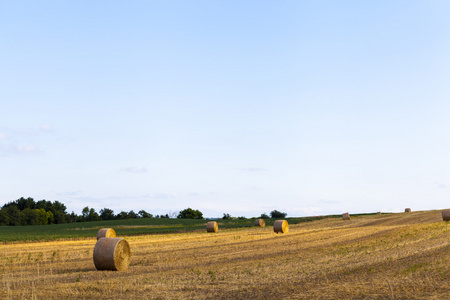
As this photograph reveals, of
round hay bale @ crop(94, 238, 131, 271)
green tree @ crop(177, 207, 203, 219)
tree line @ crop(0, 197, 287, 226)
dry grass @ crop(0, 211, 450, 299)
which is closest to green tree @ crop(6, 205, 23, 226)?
tree line @ crop(0, 197, 287, 226)

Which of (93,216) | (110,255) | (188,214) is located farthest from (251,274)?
(93,216)

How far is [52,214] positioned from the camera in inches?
4722

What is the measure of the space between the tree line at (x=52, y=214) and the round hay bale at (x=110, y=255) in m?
82.9

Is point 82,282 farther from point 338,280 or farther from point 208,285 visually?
point 338,280

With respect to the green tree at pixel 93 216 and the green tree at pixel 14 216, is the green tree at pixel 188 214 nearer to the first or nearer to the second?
the green tree at pixel 93 216

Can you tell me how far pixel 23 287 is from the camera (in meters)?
14.7

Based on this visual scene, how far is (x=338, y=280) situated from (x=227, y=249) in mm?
12413

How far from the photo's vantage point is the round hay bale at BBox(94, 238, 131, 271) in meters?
18.4

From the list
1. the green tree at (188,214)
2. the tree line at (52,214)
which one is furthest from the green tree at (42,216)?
the green tree at (188,214)

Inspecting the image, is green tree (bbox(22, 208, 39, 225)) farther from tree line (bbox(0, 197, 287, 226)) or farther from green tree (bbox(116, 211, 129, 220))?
green tree (bbox(116, 211, 129, 220))

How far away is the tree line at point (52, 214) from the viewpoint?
109000 mm

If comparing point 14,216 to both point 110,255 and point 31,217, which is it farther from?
point 110,255

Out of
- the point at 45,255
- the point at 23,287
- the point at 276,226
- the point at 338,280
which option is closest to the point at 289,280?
Answer: the point at 338,280

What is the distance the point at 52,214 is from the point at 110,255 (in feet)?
364
